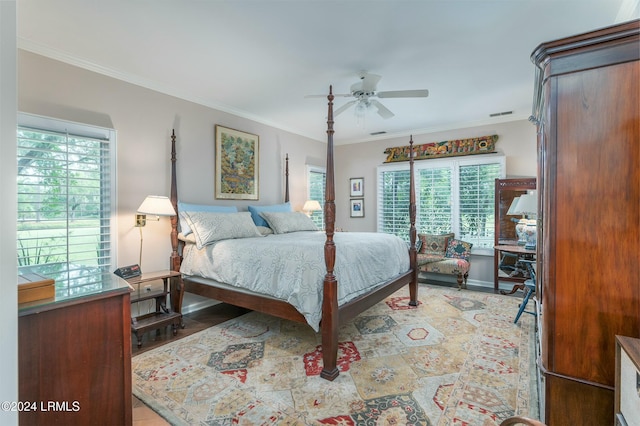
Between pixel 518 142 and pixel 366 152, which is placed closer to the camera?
pixel 518 142

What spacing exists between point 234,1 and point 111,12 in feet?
3.07

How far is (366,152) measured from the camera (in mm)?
6012

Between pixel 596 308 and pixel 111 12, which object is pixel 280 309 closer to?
pixel 596 308

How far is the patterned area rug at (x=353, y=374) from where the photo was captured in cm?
179

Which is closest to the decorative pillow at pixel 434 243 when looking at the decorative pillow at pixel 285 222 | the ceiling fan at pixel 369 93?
the decorative pillow at pixel 285 222

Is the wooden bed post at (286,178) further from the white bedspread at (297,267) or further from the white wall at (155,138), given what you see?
the white bedspread at (297,267)

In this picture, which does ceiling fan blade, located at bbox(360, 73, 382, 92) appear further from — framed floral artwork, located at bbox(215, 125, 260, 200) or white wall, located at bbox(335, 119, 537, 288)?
framed floral artwork, located at bbox(215, 125, 260, 200)

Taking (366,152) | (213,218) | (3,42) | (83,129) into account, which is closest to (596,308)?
(3,42)

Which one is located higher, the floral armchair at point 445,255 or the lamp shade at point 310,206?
the lamp shade at point 310,206

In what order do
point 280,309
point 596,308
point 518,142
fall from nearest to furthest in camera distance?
point 596,308, point 280,309, point 518,142

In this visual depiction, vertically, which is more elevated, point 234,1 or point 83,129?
point 234,1

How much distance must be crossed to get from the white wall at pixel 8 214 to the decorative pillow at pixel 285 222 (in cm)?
313

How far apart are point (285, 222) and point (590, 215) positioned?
3.35 metres

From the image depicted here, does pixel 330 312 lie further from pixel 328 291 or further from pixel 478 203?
pixel 478 203
